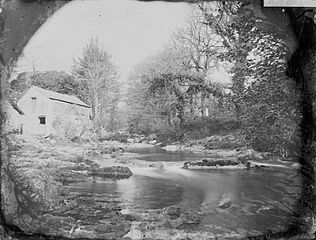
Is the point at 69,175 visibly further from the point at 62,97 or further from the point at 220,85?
the point at 220,85

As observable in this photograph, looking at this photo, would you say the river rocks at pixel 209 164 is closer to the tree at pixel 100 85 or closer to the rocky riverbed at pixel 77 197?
the rocky riverbed at pixel 77 197

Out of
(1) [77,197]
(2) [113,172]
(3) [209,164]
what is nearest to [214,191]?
(3) [209,164]

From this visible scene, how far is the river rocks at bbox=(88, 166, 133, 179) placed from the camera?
4.75ft

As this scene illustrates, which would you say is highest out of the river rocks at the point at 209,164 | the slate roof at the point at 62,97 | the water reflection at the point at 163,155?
the slate roof at the point at 62,97

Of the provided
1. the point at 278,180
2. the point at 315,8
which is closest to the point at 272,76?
the point at 315,8

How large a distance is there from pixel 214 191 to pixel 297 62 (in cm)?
61

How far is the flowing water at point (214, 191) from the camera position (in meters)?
1.37

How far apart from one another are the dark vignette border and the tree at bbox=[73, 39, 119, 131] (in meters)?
0.25

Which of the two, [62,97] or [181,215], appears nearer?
[181,215]

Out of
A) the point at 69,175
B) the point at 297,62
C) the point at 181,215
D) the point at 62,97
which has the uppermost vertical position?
the point at 297,62

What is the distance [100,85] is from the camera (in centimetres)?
148

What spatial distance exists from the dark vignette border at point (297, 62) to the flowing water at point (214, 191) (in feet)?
0.17

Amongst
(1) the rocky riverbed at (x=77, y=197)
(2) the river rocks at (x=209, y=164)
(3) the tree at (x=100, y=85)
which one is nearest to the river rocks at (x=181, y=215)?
(1) the rocky riverbed at (x=77, y=197)

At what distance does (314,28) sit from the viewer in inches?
Answer: 52.7
